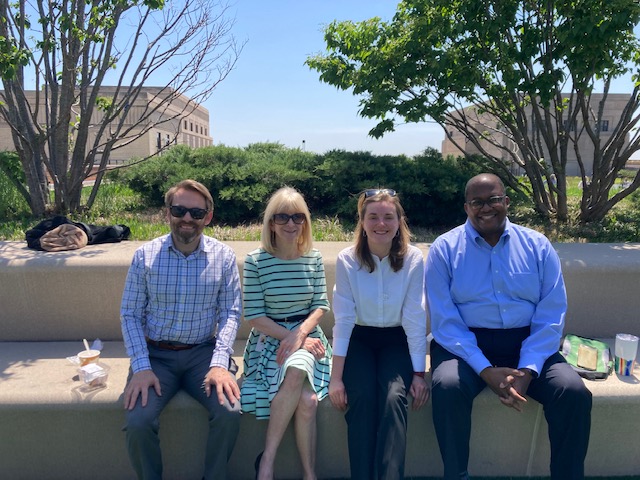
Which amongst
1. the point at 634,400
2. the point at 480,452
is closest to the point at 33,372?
the point at 480,452

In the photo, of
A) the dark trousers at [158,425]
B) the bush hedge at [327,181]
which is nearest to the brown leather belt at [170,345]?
the dark trousers at [158,425]

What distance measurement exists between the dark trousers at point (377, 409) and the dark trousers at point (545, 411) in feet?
0.67

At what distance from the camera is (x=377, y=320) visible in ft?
9.48

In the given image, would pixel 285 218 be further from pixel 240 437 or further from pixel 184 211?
pixel 240 437

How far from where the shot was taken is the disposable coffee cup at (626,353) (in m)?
2.92

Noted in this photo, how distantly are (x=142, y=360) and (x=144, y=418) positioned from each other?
34 centimetres

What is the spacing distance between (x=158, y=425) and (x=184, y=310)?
2.06ft

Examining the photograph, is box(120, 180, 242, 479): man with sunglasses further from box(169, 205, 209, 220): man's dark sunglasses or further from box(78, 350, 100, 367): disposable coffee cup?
box(78, 350, 100, 367): disposable coffee cup

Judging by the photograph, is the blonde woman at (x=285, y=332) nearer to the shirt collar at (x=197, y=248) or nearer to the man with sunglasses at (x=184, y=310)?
the man with sunglasses at (x=184, y=310)

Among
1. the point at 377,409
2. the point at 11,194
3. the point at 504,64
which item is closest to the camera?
the point at 377,409

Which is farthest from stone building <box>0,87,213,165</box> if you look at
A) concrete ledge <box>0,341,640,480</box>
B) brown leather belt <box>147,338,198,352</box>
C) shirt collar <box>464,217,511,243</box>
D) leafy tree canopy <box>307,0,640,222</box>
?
shirt collar <box>464,217,511,243</box>

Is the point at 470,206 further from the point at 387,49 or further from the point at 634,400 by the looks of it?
the point at 387,49

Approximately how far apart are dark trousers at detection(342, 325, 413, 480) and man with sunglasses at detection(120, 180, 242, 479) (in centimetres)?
63

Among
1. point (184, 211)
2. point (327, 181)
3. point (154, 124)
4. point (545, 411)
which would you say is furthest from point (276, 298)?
point (154, 124)
